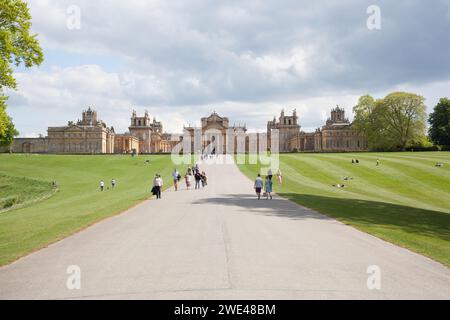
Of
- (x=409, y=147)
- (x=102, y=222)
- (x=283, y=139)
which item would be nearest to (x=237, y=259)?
(x=102, y=222)

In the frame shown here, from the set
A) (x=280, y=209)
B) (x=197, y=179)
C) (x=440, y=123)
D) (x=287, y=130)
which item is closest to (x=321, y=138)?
(x=287, y=130)

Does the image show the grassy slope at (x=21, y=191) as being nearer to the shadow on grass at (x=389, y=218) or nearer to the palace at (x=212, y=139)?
the shadow on grass at (x=389, y=218)

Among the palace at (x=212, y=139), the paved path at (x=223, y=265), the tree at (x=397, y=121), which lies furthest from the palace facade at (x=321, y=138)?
the paved path at (x=223, y=265)

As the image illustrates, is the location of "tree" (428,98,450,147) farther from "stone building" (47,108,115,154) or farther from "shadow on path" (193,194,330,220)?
"stone building" (47,108,115,154)

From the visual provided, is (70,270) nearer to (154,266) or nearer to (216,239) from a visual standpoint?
(154,266)

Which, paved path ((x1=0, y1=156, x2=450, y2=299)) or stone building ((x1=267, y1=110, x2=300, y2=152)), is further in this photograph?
stone building ((x1=267, y1=110, x2=300, y2=152))

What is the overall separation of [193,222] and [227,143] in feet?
377

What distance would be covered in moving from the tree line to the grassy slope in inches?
2873

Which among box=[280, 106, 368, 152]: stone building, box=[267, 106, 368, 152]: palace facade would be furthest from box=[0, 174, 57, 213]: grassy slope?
box=[280, 106, 368, 152]: stone building

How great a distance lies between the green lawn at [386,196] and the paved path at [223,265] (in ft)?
5.05

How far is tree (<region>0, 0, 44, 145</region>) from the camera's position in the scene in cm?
2212

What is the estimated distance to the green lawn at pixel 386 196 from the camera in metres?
13.5

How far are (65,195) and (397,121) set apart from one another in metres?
75.7

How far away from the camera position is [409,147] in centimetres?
9112
